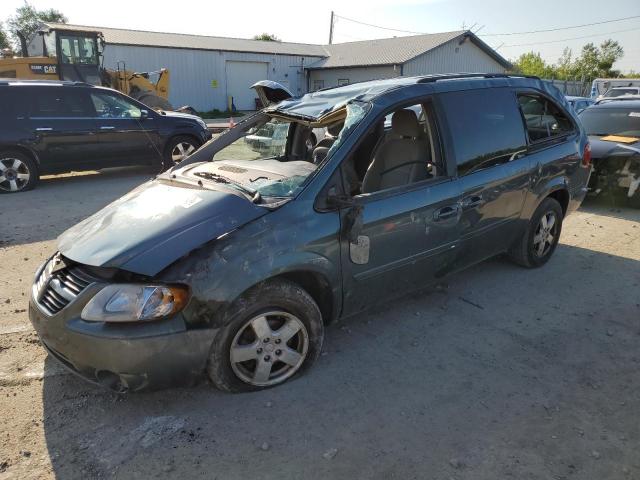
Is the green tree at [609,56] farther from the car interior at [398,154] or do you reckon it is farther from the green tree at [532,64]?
the car interior at [398,154]

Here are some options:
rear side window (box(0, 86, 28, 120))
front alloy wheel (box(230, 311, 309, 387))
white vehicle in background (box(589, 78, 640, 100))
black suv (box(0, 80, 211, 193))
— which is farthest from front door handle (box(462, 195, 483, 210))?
white vehicle in background (box(589, 78, 640, 100))

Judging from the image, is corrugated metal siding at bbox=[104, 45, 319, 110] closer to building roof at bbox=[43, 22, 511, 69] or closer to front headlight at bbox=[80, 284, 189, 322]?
building roof at bbox=[43, 22, 511, 69]

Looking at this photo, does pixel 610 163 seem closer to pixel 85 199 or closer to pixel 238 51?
pixel 85 199

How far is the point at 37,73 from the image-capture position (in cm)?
1411

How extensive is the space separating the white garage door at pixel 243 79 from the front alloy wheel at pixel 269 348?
28.5 metres

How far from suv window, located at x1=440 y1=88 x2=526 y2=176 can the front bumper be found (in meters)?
2.38

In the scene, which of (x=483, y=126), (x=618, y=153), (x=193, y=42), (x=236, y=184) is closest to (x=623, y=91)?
(x=618, y=153)

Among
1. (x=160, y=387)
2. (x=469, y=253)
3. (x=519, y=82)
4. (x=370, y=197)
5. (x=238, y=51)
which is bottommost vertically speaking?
(x=160, y=387)

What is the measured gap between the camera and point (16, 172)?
8078 mm

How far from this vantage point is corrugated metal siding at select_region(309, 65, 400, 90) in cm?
2934

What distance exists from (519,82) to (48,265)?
4.19 meters

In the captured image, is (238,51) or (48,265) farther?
(238,51)

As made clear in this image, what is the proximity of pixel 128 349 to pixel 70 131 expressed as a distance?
7.26 m

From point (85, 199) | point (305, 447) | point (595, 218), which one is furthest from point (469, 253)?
point (85, 199)
